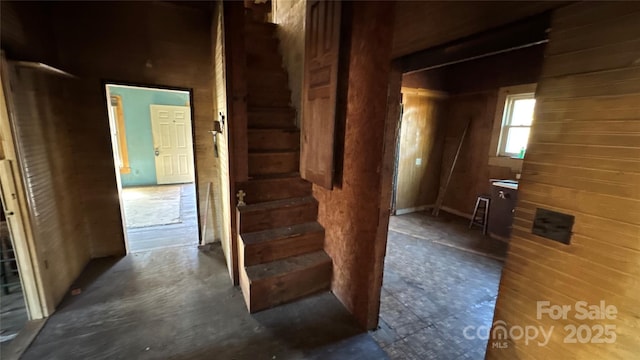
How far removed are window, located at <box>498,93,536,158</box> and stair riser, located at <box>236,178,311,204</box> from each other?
10.8 ft

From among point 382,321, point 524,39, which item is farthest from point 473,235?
point 524,39

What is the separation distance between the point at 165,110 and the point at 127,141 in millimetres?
1159

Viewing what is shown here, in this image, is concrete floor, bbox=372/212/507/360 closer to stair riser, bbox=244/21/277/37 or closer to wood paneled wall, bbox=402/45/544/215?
wood paneled wall, bbox=402/45/544/215

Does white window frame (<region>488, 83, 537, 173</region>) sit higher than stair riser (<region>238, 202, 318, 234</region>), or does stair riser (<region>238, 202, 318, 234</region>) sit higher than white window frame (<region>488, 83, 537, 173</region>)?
white window frame (<region>488, 83, 537, 173</region>)

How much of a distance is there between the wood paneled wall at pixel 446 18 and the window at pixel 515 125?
337 centimetres

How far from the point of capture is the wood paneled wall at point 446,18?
993mm

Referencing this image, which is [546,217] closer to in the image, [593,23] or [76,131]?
[593,23]

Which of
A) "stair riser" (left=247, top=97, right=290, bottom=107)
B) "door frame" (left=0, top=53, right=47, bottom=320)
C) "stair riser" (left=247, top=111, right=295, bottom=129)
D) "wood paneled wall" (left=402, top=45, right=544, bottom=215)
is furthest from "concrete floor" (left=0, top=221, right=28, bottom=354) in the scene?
"wood paneled wall" (left=402, top=45, right=544, bottom=215)

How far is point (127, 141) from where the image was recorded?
20.8ft

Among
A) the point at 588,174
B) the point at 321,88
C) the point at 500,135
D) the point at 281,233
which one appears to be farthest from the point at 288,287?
the point at 500,135

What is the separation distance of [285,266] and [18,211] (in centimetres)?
203

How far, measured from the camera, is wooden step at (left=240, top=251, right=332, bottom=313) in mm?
2184

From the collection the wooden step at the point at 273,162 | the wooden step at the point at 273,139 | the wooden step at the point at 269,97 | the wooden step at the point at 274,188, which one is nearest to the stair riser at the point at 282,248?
the wooden step at the point at 274,188

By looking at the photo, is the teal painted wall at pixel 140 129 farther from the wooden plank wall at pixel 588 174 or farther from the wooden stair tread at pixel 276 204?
the wooden plank wall at pixel 588 174
